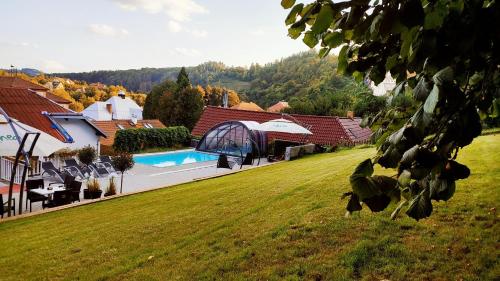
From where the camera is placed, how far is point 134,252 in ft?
16.9

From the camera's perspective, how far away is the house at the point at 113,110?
53.5 m

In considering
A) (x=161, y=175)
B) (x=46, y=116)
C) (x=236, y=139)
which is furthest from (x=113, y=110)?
(x=161, y=175)

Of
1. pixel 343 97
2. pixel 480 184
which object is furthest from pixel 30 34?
pixel 480 184

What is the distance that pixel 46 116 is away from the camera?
2136 cm

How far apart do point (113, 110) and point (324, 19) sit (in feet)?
201

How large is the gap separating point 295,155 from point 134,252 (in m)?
15.8

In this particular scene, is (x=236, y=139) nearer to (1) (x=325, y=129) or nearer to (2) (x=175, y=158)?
(2) (x=175, y=158)

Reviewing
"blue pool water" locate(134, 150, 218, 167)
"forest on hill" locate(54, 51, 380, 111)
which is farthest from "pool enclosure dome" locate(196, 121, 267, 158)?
"forest on hill" locate(54, 51, 380, 111)

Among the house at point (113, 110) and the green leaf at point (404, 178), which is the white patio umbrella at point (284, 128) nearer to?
the green leaf at point (404, 178)

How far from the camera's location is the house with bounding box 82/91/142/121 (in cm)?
5350

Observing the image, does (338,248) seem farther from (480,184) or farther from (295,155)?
(295,155)

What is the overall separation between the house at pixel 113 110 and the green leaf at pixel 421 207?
53.7 metres

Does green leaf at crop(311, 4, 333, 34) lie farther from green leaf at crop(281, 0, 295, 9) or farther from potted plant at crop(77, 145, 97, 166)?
potted plant at crop(77, 145, 97, 166)

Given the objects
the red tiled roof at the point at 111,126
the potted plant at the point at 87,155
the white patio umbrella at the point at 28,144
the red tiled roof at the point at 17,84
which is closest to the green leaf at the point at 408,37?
the white patio umbrella at the point at 28,144
